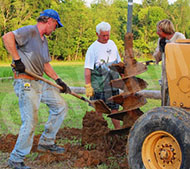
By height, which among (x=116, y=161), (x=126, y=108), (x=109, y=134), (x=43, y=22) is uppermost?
(x=43, y=22)

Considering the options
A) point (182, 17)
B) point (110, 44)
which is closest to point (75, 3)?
point (182, 17)

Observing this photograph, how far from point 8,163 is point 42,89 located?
1.06m

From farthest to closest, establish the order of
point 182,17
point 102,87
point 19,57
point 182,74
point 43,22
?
point 182,17, point 102,87, point 43,22, point 19,57, point 182,74

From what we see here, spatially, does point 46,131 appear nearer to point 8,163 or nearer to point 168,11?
point 8,163

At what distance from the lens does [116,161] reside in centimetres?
468

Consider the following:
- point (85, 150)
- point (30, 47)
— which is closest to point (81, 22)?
point (85, 150)

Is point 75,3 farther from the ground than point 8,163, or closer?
farther from the ground

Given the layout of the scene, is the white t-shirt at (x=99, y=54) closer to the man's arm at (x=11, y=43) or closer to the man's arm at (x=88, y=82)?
the man's arm at (x=88, y=82)

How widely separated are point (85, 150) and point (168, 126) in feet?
5.85

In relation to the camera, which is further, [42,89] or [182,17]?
[182,17]

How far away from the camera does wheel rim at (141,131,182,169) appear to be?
357cm

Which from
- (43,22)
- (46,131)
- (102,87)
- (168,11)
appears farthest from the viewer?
(168,11)

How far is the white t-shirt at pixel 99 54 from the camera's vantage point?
5594mm

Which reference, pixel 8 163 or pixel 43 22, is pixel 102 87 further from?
Result: pixel 8 163
